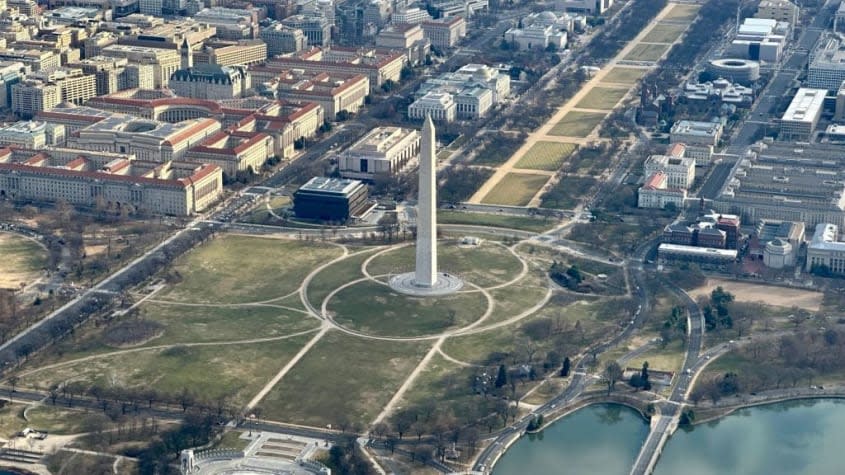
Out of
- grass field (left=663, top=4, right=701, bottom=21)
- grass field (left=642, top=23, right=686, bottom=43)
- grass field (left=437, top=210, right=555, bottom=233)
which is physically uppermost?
grass field (left=663, top=4, right=701, bottom=21)

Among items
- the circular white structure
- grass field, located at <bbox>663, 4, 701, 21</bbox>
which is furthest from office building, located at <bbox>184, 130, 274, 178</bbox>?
grass field, located at <bbox>663, 4, 701, 21</bbox>

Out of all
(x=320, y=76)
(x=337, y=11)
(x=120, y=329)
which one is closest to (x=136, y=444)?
(x=120, y=329)

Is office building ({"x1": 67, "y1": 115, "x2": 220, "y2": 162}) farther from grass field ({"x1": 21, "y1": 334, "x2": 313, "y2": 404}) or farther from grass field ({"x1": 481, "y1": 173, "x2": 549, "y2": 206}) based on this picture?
grass field ({"x1": 21, "y1": 334, "x2": 313, "y2": 404})

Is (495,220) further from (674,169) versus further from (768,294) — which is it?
(768,294)

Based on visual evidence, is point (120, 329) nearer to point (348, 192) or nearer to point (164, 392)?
point (164, 392)

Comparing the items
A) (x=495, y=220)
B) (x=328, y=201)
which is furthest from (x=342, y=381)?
(x=495, y=220)

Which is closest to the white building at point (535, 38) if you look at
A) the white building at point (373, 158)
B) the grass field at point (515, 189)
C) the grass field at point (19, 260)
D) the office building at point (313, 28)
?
the office building at point (313, 28)
